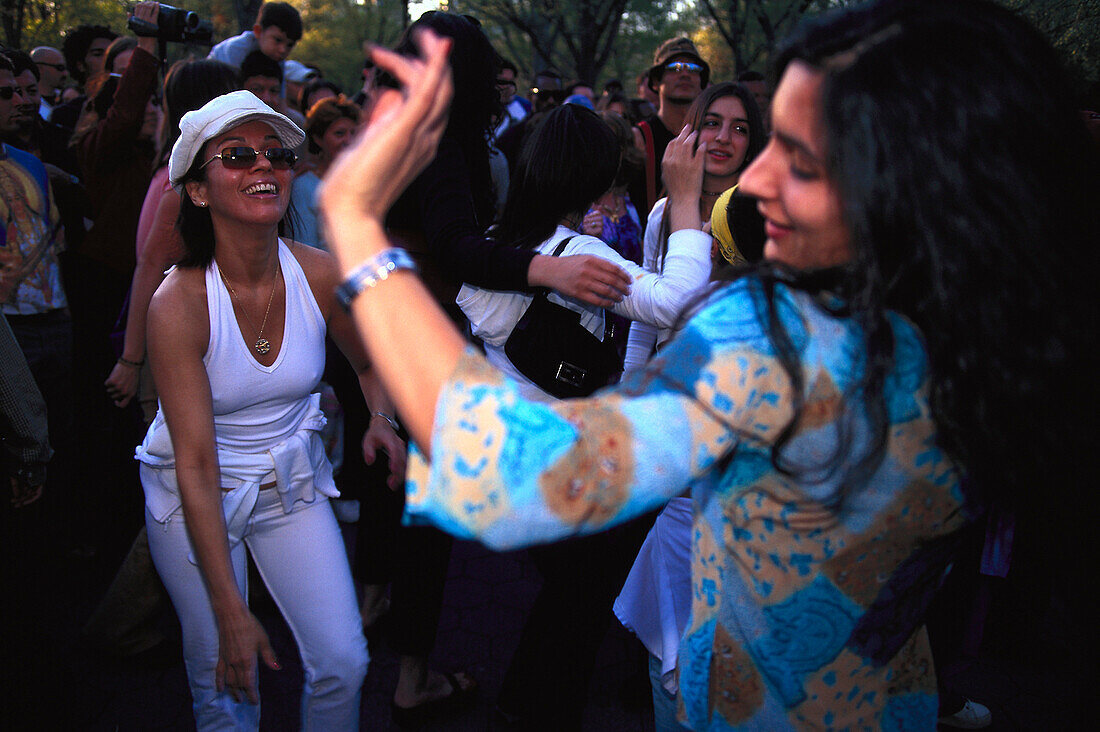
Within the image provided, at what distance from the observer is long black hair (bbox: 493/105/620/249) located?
2.57m

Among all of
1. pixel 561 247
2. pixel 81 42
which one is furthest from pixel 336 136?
pixel 561 247

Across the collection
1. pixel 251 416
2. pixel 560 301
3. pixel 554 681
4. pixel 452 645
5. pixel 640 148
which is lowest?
pixel 452 645

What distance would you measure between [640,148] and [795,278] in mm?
4411

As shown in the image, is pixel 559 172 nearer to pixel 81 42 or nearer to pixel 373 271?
pixel 373 271

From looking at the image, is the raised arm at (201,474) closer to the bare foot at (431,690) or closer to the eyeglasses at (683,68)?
the bare foot at (431,690)

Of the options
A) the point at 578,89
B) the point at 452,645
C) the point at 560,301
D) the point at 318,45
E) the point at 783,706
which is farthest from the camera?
the point at 318,45

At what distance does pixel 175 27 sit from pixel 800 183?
4487mm

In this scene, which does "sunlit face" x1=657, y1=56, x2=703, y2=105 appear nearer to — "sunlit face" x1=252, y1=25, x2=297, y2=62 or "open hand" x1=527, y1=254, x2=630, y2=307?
"sunlit face" x1=252, y1=25, x2=297, y2=62

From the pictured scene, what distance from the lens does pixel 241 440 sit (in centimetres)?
234

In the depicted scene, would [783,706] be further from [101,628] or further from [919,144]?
[101,628]

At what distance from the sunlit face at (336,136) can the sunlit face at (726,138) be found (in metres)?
2.90

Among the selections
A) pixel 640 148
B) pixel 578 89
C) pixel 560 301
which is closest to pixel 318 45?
pixel 578 89

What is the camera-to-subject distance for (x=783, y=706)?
1.26m

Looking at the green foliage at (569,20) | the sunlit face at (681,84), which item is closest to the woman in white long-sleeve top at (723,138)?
the sunlit face at (681,84)
